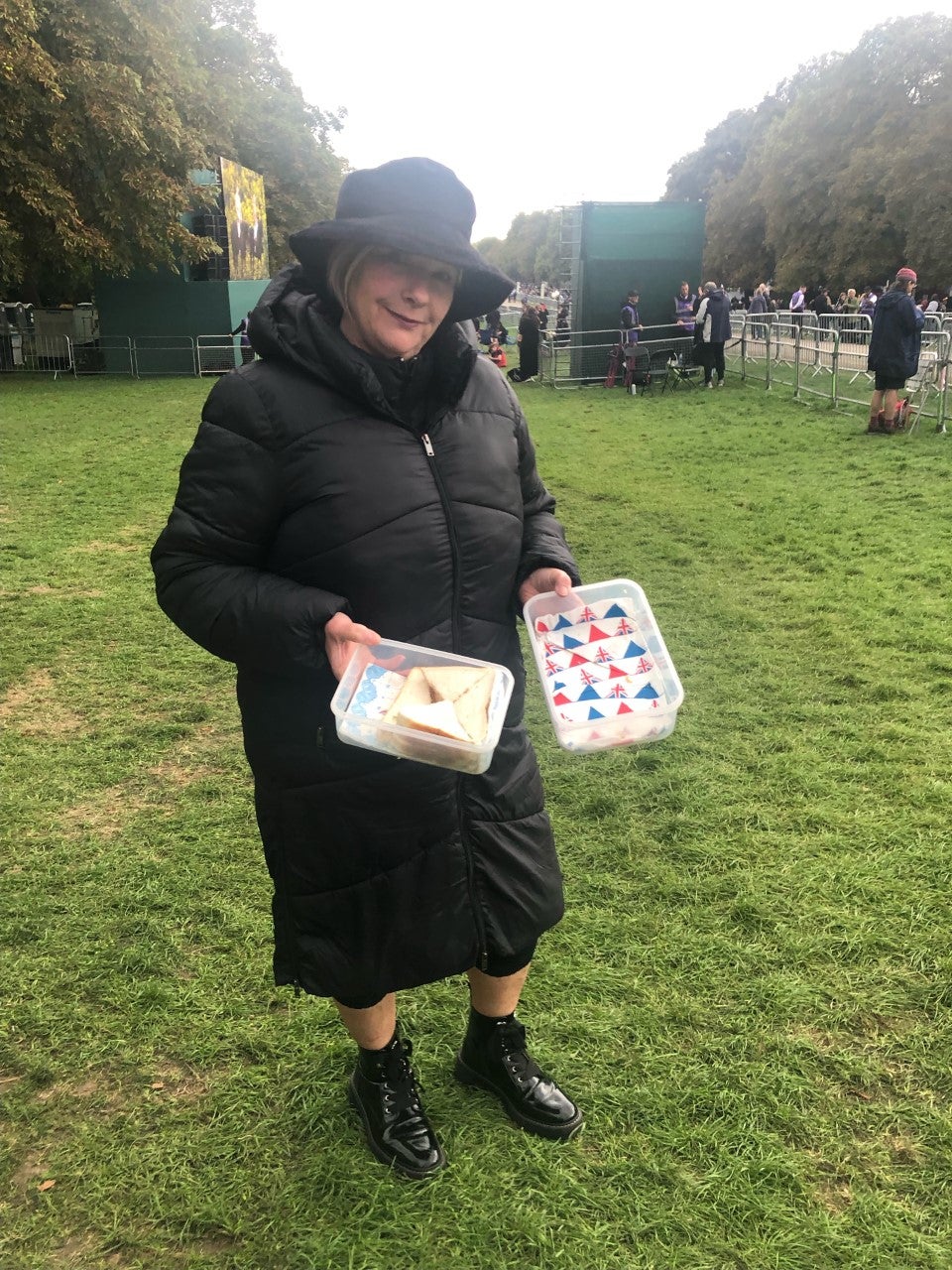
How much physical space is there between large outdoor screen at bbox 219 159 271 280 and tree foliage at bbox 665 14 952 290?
83.5 feet

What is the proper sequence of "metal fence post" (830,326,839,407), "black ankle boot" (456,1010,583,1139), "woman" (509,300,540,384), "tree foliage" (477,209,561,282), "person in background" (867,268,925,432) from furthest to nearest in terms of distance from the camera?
"tree foliage" (477,209,561,282)
"woman" (509,300,540,384)
"metal fence post" (830,326,839,407)
"person in background" (867,268,925,432)
"black ankle boot" (456,1010,583,1139)

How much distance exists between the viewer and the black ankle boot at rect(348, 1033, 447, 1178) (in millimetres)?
2326

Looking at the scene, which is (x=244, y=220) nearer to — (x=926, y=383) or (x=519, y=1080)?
(x=926, y=383)

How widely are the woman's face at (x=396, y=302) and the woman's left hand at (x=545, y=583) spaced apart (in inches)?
21.8

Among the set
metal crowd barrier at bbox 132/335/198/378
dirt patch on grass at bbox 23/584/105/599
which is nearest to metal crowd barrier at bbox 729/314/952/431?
dirt patch on grass at bbox 23/584/105/599

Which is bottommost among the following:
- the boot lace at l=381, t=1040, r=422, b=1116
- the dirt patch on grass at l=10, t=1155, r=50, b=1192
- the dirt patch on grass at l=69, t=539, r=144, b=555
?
the dirt patch on grass at l=10, t=1155, r=50, b=1192

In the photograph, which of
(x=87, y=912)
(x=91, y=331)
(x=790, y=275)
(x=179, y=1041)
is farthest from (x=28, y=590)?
(x=790, y=275)

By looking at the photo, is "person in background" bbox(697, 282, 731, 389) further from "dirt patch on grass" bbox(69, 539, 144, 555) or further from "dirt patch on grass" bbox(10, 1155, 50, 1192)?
"dirt patch on grass" bbox(10, 1155, 50, 1192)

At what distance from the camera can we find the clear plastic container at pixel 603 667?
1964mm

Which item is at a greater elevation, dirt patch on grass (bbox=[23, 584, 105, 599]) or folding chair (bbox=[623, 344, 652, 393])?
folding chair (bbox=[623, 344, 652, 393])

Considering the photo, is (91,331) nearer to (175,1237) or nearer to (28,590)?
(28,590)

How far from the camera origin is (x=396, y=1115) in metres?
2.36

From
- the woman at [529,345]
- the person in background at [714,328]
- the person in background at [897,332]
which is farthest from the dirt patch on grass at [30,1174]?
the woman at [529,345]

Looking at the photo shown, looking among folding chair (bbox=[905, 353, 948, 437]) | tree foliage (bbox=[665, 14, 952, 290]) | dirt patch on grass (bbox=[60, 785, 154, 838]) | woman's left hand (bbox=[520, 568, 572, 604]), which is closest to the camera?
woman's left hand (bbox=[520, 568, 572, 604])
